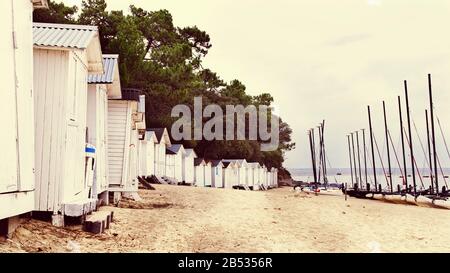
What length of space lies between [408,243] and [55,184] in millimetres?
9575

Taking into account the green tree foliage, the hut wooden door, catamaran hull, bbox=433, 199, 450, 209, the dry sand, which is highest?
the green tree foliage

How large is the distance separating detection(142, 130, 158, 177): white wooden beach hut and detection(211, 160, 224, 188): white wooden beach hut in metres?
21.6

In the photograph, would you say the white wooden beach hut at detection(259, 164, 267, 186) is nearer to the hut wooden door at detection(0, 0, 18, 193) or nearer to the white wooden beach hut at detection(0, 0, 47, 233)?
the white wooden beach hut at detection(0, 0, 47, 233)

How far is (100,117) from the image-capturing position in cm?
1812

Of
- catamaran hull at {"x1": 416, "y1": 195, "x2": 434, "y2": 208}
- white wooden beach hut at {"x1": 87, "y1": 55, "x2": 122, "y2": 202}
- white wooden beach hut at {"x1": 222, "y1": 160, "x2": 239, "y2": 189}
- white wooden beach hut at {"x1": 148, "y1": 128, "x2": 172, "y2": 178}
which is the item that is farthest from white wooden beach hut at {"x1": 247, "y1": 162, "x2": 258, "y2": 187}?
white wooden beach hut at {"x1": 87, "y1": 55, "x2": 122, "y2": 202}

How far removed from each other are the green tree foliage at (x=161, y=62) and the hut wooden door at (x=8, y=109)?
33182mm

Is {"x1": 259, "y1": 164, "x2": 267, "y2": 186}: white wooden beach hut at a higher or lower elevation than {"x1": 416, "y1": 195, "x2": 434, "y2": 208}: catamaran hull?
higher

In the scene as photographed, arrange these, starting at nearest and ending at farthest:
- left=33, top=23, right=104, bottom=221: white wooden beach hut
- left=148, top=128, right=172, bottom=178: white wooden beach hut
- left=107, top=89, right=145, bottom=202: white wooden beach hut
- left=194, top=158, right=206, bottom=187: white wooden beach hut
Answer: left=33, top=23, right=104, bottom=221: white wooden beach hut
left=107, top=89, right=145, bottom=202: white wooden beach hut
left=148, top=128, right=172, bottom=178: white wooden beach hut
left=194, top=158, right=206, bottom=187: white wooden beach hut

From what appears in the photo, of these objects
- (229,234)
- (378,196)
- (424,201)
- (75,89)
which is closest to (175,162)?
(378,196)

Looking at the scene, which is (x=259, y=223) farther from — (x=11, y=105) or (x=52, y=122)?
(x=11, y=105)

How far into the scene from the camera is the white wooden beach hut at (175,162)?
55.7 m

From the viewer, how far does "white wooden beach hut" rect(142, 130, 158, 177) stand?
45.4 metres

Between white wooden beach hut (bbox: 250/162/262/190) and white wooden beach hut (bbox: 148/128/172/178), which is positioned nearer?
white wooden beach hut (bbox: 148/128/172/178)

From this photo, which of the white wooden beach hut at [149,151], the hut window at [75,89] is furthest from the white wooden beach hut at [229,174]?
the hut window at [75,89]
